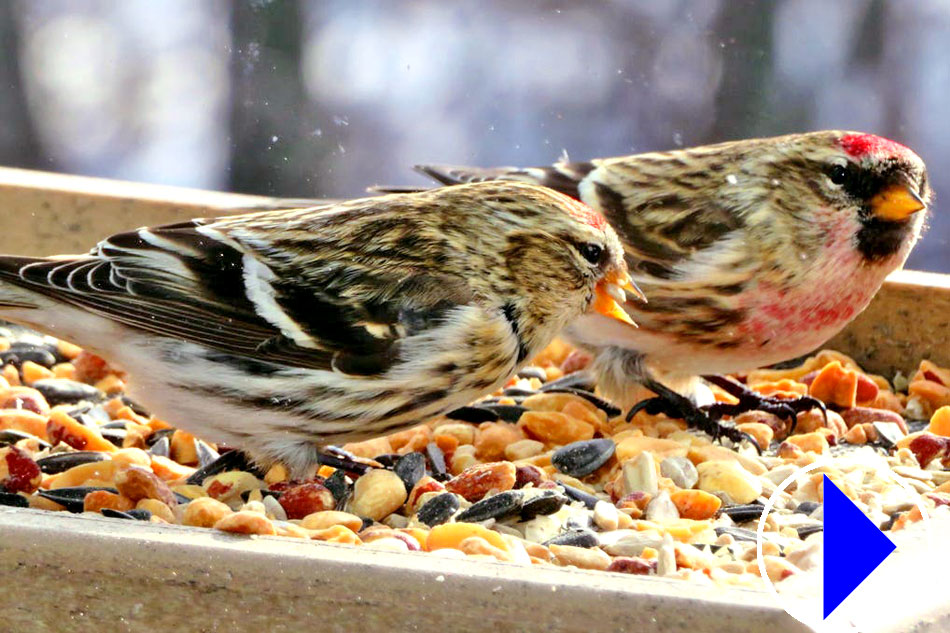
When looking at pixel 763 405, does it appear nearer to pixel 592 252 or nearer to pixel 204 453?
pixel 592 252

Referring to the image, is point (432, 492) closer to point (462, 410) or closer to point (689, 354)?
point (462, 410)

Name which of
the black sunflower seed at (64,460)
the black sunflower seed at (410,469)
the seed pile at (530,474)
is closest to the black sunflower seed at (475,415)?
the seed pile at (530,474)

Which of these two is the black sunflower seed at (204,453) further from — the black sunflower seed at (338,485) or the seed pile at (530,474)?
the black sunflower seed at (338,485)

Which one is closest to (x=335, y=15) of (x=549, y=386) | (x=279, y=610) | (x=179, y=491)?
(x=549, y=386)

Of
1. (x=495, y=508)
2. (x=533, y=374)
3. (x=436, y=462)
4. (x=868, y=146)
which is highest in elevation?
(x=868, y=146)

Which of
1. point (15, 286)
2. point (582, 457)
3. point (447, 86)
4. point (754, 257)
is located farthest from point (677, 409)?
point (447, 86)

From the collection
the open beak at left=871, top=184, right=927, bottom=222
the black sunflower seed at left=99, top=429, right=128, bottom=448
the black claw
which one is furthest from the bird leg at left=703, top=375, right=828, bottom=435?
the black sunflower seed at left=99, top=429, right=128, bottom=448
